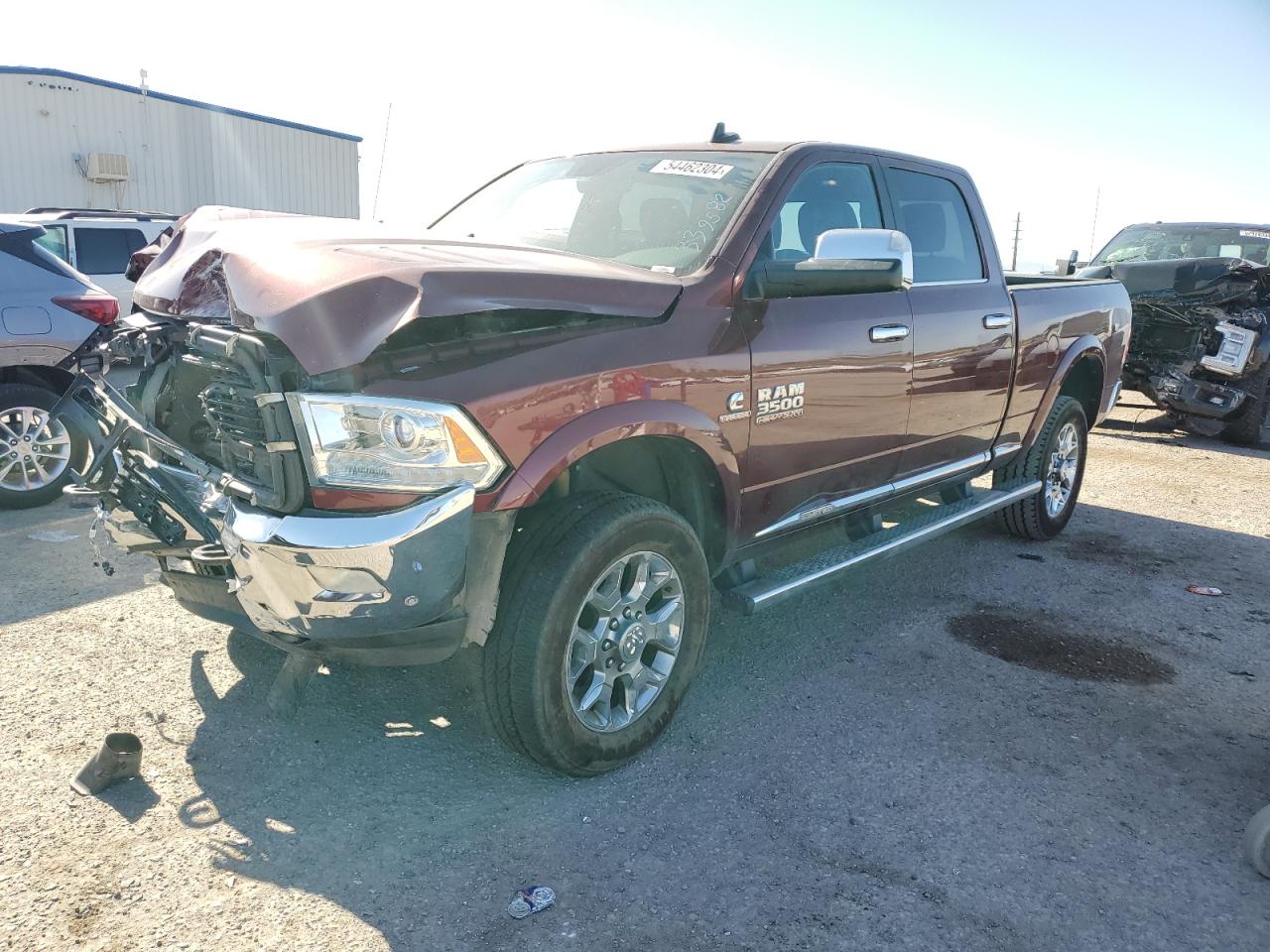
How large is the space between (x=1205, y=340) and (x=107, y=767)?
988 cm

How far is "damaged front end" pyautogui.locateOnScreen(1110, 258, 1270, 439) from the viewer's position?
9.38 metres

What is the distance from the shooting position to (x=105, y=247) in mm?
10180

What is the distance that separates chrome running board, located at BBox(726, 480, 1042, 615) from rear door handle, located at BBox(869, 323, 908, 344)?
0.87 meters

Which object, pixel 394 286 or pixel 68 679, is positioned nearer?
pixel 394 286

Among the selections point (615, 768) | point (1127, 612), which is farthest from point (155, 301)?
point (1127, 612)

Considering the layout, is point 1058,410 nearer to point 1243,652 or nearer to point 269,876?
point 1243,652

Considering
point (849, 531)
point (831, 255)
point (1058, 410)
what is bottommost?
point (849, 531)

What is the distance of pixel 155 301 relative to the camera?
129 inches

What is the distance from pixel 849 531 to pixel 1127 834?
1.77 metres

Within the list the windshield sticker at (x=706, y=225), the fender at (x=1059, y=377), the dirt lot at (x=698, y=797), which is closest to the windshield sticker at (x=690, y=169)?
the windshield sticker at (x=706, y=225)

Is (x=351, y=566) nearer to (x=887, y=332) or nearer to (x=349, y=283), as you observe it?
(x=349, y=283)

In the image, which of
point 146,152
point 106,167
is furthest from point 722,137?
point 146,152

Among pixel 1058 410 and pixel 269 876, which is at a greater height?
pixel 1058 410

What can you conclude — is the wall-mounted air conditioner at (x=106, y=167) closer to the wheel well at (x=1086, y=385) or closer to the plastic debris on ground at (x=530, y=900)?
the wheel well at (x=1086, y=385)
